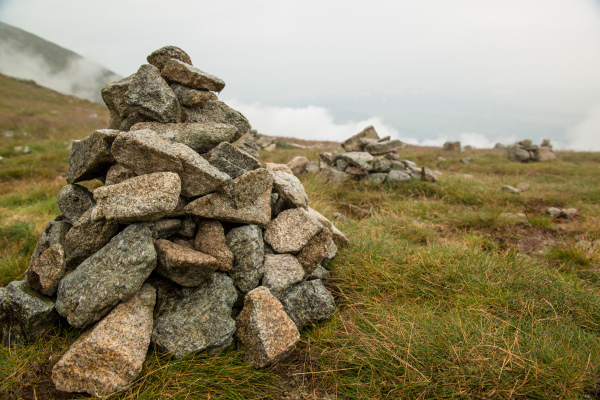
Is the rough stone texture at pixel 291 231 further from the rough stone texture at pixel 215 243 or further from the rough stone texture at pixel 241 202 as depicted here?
the rough stone texture at pixel 215 243

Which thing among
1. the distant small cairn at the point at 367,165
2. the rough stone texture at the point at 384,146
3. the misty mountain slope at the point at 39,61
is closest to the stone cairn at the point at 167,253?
the distant small cairn at the point at 367,165

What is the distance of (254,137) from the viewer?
80.2 feet

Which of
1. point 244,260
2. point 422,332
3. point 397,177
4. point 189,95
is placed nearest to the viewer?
point 422,332

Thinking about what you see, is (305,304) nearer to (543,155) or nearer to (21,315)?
(21,315)

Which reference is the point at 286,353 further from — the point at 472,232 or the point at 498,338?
the point at 472,232

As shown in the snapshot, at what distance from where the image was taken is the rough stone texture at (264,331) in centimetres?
300

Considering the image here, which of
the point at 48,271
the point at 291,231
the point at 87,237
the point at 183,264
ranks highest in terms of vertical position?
the point at 291,231

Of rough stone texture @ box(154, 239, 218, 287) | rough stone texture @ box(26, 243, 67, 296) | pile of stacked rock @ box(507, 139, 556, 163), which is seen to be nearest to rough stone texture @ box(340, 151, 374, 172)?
rough stone texture @ box(154, 239, 218, 287)

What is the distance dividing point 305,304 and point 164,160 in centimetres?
213

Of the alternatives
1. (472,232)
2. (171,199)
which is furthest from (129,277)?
(472,232)

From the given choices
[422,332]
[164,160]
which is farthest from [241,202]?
[422,332]

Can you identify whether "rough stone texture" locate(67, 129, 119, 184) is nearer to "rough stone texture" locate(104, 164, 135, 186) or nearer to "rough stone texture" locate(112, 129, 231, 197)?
"rough stone texture" locate(104, 164, 135, 186)

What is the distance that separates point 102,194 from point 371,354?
2919 millimetres

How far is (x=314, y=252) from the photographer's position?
155 inches
